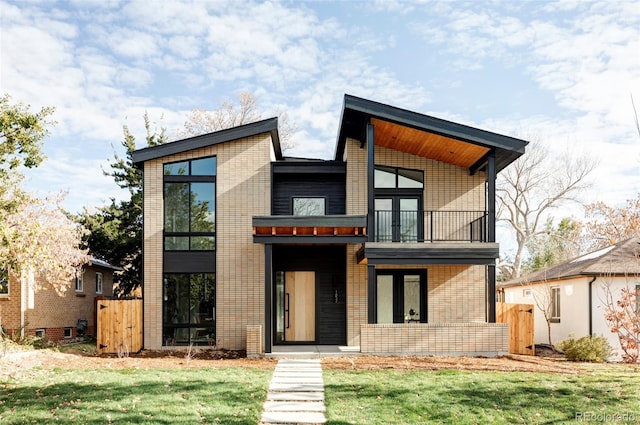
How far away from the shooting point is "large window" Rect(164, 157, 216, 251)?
52.1 feet

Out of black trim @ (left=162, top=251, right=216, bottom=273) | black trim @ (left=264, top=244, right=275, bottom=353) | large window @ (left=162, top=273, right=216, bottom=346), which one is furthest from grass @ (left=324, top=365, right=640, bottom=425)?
black trim @ (left=162, top=251, right=216, bottom=273)

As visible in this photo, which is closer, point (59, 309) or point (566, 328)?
point (566, 328)

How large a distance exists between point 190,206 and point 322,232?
4.01m

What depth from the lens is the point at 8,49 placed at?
16.5m

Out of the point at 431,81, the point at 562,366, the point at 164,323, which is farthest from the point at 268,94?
the point at 562,366

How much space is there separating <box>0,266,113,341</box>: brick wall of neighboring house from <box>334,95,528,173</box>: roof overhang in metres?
10.5

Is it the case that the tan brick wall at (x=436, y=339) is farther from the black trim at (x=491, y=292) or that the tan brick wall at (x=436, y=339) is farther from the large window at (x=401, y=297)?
the large window at (x=401, y=297)

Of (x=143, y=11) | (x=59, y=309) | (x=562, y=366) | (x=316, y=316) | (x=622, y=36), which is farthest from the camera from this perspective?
(x=59, y=309)

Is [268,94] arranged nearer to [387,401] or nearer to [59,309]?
[59,309]

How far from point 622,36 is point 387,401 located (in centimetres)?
793

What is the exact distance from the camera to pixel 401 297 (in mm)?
16531

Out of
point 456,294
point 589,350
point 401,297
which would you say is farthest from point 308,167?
point 589,350

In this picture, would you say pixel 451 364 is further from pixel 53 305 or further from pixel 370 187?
pixel 53 305

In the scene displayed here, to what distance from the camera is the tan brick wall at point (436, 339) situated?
13.8 m
